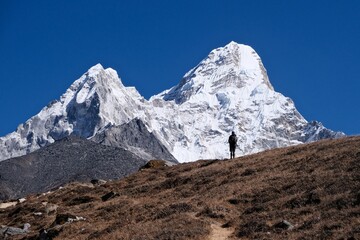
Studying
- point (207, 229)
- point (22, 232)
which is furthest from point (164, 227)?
point (22, 232)

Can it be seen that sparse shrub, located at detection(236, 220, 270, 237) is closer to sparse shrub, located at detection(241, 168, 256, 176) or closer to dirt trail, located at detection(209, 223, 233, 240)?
dirt trail, located at detection(209, 223, 233, 240)

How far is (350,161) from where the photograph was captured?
39.9 metres

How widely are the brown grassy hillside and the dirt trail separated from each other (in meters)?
0.06

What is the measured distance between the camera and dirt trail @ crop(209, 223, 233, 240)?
3195 cm

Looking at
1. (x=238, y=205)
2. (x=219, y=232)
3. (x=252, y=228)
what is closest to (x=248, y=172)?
(x=238, y=205)

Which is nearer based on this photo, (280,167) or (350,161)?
(350,161)

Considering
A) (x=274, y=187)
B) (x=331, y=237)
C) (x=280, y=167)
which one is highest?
(x=280, y=167)

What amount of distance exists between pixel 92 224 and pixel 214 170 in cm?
1446

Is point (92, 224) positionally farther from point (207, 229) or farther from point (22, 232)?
point (207, 229)

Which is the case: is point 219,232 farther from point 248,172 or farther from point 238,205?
point 248,172

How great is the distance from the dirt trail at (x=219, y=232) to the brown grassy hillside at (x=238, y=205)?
0.06m

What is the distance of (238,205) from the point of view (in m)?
37.4

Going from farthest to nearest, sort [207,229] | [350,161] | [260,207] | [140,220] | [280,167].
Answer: [280,167] < [350,161] < [140,220] < [260,207] < [207,229]

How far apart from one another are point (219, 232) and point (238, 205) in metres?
4.77
